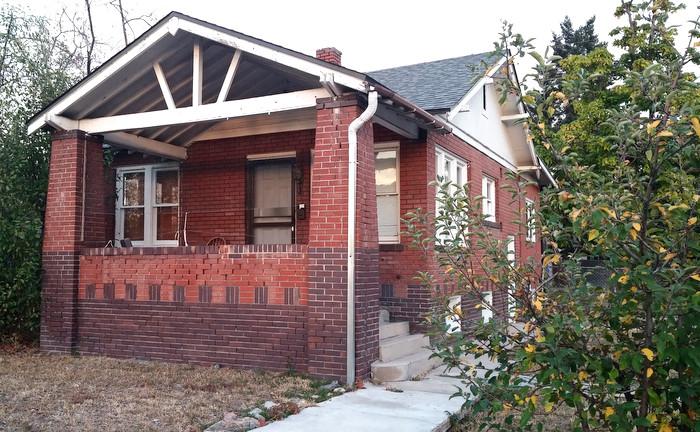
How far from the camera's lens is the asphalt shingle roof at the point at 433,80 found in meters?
10.4

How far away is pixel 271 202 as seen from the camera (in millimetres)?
10758

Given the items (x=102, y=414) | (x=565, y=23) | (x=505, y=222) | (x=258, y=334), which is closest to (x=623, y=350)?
(x=102, y=414)

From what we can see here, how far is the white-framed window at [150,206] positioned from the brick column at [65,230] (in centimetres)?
234

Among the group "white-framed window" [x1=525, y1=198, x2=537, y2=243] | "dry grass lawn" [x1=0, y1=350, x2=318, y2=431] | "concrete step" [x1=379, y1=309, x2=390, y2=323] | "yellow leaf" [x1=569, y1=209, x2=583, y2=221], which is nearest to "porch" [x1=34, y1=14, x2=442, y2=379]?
"dry grass lawn" [x1=0, y1=350, x2=318, y2=431]

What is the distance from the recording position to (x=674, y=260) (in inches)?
119

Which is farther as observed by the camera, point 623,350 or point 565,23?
point 565,23

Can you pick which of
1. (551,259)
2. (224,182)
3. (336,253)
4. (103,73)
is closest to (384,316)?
(336,253)

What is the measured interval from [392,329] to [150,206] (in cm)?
570

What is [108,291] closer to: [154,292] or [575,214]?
[154,292]

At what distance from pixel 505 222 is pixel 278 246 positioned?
792 cm

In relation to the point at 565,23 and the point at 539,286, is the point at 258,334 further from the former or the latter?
the point at 565,23

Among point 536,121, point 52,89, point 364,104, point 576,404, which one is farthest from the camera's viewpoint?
point 52,89

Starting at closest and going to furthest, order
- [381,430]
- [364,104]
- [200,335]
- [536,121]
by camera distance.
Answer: [536,121] < [381,430] < [364,104] < [200,335]

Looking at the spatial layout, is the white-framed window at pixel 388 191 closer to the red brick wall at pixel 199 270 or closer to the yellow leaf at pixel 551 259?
the red brick wall at pixel 199 270
